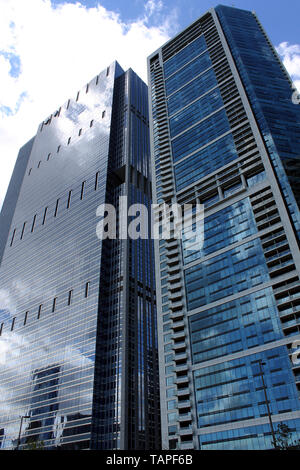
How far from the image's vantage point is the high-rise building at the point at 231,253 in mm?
78688

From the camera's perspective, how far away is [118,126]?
199 metres

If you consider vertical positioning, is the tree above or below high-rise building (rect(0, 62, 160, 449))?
below

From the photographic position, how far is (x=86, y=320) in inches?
5497

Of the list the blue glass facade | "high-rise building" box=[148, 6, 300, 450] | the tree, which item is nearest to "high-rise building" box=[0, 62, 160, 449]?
the tree

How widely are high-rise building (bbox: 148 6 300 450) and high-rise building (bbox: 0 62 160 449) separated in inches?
1358

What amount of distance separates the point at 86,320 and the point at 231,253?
6507 centimetres

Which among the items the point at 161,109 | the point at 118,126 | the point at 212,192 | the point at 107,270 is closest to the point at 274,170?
the point at 212,192

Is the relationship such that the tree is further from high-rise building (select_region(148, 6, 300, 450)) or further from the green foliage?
the green foliage

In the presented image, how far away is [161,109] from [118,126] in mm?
50191

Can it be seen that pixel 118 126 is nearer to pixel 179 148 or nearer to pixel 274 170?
pixel 179 148

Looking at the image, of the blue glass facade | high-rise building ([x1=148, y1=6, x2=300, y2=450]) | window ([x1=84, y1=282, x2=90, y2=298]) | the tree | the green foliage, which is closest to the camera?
the green foliage

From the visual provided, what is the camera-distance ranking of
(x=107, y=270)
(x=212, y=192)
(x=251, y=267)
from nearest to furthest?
(x=251, y=267)
(x=212, y=192)
(x=107, y=270)

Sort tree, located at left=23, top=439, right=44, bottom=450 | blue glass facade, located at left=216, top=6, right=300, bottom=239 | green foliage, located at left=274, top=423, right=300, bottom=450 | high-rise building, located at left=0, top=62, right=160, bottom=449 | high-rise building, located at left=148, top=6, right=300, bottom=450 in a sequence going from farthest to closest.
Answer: high-rise building, located at left=0, top=62, right=160, bottom=449
blue glass facade, located at left=216, top=6, right=300, bottom=239
tree, located at left=23, top=439, right=44, bottom=450
high-rise building, located at left=148, top=6, right=300, bottom=450
green foliage, located at left=274, top=423, right=300, bottom=450

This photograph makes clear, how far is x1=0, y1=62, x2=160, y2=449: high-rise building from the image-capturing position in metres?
123
